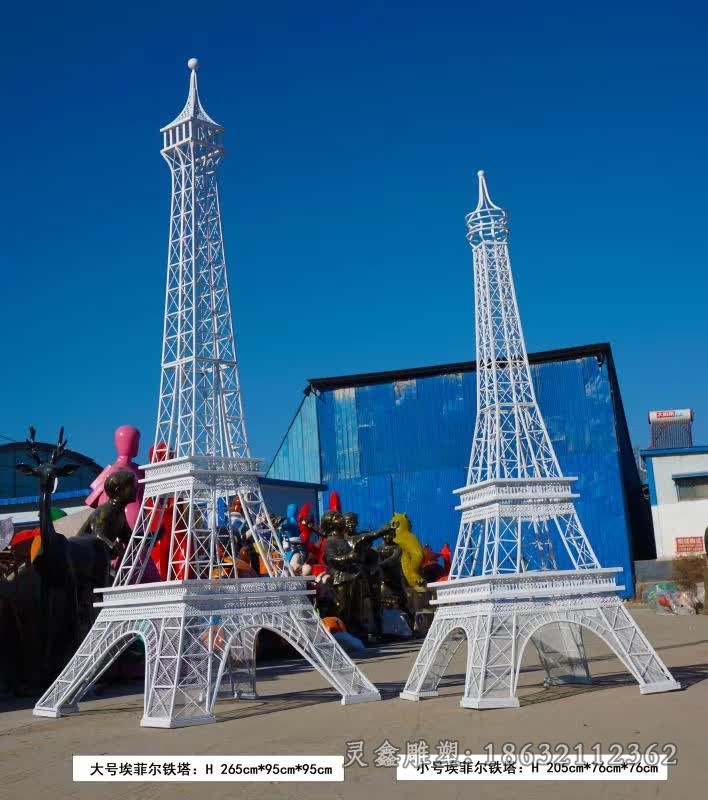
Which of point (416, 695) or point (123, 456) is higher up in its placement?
point (123, 456)

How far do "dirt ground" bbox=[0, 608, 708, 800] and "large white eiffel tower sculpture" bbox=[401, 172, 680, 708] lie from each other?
587 mm

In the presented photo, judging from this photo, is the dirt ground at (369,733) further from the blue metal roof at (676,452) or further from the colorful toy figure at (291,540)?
the blue metal roof at (676,452)

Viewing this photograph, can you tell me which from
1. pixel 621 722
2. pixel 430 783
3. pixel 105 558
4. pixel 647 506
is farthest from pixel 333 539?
pixel 647 506

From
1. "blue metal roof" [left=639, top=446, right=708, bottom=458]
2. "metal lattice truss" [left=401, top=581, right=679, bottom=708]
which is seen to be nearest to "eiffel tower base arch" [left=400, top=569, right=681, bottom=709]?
"metal lattice truss" [left=401, top=581, right=679, bottom=708]

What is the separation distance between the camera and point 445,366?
4925 cm

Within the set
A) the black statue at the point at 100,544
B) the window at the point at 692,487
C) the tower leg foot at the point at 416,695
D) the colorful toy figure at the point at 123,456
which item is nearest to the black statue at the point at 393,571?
the colorful toy figure at the point at 123,456

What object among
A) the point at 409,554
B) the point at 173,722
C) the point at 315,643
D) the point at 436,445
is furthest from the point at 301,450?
the point at 173,722

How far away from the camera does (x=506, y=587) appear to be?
16125mm

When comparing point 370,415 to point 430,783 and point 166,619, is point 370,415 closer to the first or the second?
point 166,619

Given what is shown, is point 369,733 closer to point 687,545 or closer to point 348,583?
point 348,583

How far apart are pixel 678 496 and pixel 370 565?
66.7ft

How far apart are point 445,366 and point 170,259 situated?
31.5 m

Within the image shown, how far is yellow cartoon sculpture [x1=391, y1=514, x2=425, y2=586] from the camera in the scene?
3784 centimetres

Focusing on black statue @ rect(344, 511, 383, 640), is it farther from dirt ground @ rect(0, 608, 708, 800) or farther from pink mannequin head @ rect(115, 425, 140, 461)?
dirt ground @ rect(0, 608, 708, 800)
